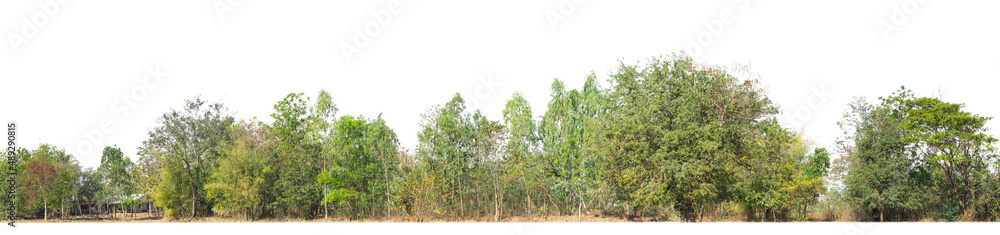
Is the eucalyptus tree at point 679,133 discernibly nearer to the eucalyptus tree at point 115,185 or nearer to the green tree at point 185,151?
the green tree at point 185,151

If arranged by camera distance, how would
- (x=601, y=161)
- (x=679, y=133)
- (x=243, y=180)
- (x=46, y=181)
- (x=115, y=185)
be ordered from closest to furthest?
(x=679, y=133)
(x=601, y=161)
(x=243, y=180)
(x=46, y=181)
(x=115, y=185)

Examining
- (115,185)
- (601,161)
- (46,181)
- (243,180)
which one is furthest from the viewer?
(115,185)

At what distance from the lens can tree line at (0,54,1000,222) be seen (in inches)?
1050

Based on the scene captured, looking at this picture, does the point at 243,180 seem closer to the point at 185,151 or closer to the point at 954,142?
the point at 185,151

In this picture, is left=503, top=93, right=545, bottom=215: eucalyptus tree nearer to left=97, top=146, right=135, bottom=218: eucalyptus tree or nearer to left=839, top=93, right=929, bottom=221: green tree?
left=839, top=93, right=929, bottom=221: green tree

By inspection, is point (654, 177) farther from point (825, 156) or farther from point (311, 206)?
point (825, 156)

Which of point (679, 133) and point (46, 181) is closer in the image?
point (679, 133)

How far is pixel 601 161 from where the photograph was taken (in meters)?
28.6

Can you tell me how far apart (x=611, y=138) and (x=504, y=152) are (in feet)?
26.6

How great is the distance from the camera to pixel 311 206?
38.8m

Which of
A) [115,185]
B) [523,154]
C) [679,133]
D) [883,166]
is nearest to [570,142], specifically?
[523,154]

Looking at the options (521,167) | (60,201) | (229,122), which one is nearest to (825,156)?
(521,167)

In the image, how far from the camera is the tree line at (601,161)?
26.7 meters

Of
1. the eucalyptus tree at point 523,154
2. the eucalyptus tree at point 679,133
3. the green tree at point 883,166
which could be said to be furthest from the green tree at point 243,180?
the green tree at point 883,166
